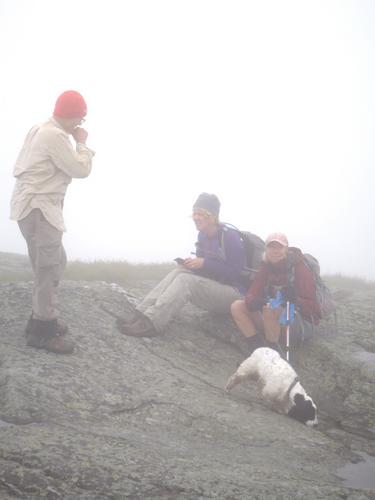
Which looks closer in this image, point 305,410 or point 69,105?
point 305,410

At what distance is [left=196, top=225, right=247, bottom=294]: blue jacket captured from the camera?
7.82 m

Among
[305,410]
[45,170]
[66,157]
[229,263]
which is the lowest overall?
[305,410]

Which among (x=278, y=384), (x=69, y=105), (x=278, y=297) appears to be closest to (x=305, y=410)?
(x=278, y=384)

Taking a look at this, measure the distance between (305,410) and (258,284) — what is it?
7.53ft

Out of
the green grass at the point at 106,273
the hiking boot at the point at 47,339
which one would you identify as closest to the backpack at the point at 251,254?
the hiking boot at the point at 47,339

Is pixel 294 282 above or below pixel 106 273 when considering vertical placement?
above

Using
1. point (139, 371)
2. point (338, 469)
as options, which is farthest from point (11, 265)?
point (338, 469)

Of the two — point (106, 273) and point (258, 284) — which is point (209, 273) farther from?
point (106, 273)

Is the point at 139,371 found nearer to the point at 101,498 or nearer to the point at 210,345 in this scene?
the point at 210,345

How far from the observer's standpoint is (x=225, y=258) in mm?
7938

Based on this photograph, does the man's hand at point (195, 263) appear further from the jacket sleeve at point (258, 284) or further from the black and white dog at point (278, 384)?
the black and white dog at point (278, 384)

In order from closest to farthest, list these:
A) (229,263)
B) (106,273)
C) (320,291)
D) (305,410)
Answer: (305,410) → (320,291) → (229,263) → (106,273)

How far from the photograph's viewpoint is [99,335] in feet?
22.1

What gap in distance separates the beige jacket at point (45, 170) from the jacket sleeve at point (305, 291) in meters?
3.56
